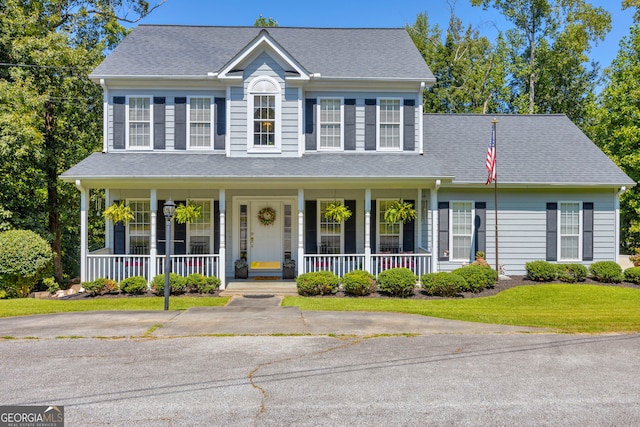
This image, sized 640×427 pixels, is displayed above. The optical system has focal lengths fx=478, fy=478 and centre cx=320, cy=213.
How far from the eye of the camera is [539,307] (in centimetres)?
1149

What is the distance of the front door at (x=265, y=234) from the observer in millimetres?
15000

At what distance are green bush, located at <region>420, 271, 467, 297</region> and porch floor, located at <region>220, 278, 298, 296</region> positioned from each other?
355cm

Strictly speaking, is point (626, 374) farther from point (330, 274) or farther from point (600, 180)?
point (600, 180)

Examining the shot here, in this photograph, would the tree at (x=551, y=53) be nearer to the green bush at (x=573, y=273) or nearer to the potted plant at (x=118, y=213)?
the green bush at (x=573, y=273)

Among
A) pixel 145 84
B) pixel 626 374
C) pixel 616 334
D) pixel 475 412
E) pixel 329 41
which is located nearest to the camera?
pixel 475 412

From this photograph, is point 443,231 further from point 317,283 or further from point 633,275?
point 633,275

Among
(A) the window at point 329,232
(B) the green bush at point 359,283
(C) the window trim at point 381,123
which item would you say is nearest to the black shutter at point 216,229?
(A) the window at point 329,232

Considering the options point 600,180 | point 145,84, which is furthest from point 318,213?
point 600,180

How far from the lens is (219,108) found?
1480 cm

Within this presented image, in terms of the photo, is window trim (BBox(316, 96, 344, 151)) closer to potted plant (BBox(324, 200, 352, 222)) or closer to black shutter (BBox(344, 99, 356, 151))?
black shutter (BBox(344, 99, 356, 151))

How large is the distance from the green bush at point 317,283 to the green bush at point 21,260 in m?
7.02

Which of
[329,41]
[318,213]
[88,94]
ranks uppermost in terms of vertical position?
[329,41]

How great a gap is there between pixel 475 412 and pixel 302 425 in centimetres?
178

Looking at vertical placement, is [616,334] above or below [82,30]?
below
